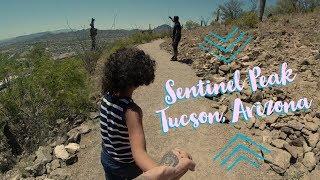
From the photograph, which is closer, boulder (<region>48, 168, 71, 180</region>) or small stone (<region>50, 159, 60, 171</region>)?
boulder (<region>48, 168, 71, 180</region>)

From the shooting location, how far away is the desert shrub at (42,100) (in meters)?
9.83

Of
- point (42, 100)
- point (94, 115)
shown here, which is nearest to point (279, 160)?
point (94, 115)

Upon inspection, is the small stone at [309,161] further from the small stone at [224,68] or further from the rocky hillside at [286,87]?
the small stone at [224,68]

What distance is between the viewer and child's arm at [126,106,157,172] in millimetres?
2275

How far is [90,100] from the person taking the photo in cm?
988

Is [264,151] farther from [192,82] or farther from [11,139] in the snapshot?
[11,139]

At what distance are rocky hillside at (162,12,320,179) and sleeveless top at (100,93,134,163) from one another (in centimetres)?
410

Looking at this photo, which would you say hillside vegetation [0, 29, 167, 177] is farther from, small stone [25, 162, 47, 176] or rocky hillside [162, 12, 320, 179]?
rocky hillside [162, 12, 320, 179]

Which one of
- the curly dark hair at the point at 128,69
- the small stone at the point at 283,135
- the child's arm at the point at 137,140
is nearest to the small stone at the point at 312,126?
the small stone at the point at 283,135

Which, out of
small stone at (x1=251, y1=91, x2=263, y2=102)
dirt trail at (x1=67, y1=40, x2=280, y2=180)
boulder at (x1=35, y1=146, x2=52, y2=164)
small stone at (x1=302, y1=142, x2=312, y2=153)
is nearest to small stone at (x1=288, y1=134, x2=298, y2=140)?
small stone at (x1=302, y1=142, x2=312, y2=153)

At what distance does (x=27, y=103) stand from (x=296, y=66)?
24.0ft

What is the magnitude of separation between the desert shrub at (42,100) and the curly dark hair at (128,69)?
6.80 m

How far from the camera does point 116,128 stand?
8.59 feet

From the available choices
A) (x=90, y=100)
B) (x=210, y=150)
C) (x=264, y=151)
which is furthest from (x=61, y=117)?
(x=264, y=151)
